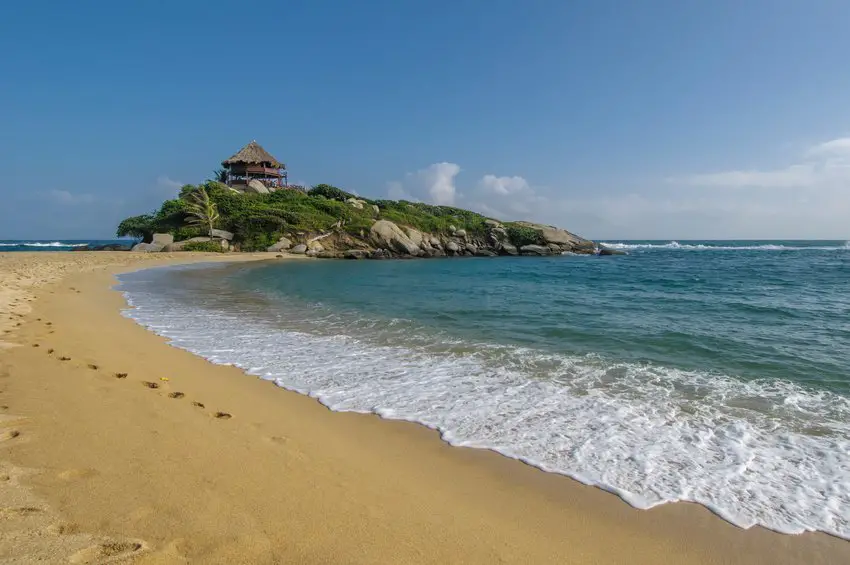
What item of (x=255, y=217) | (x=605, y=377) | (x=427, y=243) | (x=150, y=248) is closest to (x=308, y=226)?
(x=255, y=217)

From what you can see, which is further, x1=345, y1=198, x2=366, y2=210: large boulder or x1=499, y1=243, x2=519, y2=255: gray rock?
x1=499, y1=243, x2=519, y2=255: gray rock

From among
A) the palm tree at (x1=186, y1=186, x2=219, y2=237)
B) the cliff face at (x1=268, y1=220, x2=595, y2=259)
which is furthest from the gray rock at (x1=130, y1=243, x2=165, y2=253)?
the cliff face at (x1=268, y1=220, x2=595, y2=259)

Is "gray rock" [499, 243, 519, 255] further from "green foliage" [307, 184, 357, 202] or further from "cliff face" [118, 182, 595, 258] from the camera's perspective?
"green foliage" [307, 184, 357, 202]

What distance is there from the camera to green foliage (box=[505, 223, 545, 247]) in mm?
53469

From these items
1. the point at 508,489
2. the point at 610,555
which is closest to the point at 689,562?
the point at 610,555

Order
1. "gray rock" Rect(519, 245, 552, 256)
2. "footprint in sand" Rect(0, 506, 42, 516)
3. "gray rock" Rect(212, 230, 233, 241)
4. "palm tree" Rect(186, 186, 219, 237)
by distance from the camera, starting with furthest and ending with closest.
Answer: "gray rock" Rect(519, 245, 552, 256), "gray rock" Rect(212, 230, 233, 241), "palm tree" Rect(186, 186, 219, 237), "footprint in sand" Rect(0, 506, 42, 516)

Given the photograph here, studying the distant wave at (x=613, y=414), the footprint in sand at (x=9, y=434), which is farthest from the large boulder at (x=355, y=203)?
the footprint in sand at (x=9, y=434)

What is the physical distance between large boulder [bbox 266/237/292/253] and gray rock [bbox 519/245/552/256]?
27.9m

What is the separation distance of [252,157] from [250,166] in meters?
1.22

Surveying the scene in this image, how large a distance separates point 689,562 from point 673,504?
68 cm

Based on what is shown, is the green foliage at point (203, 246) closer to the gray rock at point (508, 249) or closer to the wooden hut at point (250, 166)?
the wooden hut at point (250, 166)

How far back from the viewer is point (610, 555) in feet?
9.27

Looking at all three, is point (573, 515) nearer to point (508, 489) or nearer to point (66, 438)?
point (508, 489)

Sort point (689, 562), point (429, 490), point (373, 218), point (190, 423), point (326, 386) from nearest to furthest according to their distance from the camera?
point (689, 562)
point (429, 490)
point (190, 423)
point (326, 386)
point (373, 218)
